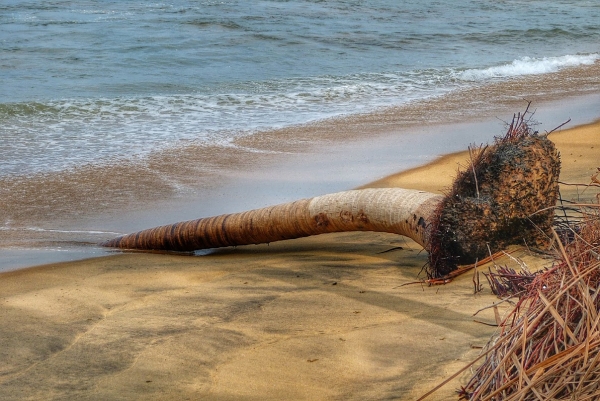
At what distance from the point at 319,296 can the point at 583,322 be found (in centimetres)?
237

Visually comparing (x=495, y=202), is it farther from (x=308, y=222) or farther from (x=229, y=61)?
(x=229, y=61)

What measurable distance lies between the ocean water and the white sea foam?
0.04 metres

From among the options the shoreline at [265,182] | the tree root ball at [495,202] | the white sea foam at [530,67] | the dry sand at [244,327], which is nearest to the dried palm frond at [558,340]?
the dry sand at [244,327]

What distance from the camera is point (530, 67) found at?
16141mm

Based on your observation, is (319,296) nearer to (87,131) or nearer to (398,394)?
(398,394)

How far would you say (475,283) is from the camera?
14.2 ft

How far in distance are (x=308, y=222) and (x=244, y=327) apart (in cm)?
159

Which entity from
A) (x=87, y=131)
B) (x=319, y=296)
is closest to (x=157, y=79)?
(x=87, y=131)

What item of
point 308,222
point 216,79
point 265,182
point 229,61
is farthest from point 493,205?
point 229,61

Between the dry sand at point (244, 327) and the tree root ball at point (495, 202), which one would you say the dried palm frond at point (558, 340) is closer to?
the dry sand at point (244, 327)

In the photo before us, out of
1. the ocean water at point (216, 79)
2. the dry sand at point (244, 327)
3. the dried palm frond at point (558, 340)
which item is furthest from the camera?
the ocean water at point (216, 79)

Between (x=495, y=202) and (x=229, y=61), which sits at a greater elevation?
(x=495, y=202)

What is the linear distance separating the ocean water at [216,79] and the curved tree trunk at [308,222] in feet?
2.88

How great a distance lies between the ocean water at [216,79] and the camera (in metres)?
8.58
